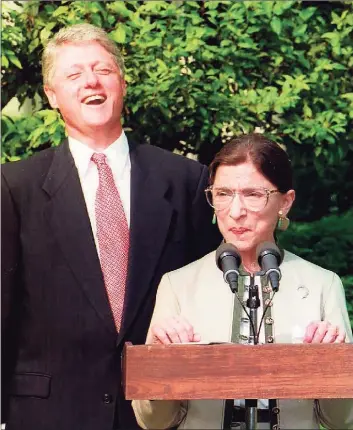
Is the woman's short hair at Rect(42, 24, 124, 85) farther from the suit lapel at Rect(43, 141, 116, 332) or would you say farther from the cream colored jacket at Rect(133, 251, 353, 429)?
the cream colored jacket at Rect(133, 251, 353, 429)

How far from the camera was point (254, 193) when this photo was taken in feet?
13.3

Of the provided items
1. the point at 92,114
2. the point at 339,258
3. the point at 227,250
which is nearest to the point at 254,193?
the point at 227,250

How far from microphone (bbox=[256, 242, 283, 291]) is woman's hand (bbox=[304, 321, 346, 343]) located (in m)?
0.20

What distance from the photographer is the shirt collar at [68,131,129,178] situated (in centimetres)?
438

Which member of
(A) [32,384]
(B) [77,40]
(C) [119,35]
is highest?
(C) [119,35]

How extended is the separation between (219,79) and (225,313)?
1.72m

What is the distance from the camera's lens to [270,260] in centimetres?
376

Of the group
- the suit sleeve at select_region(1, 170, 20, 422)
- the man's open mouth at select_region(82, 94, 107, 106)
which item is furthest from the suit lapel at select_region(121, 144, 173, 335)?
the suit sleeve at select_region(1, 170, 20, 422)

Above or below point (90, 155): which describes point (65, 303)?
below

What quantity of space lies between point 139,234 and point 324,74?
1701 millimetres

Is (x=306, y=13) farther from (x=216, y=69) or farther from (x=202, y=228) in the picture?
(x=202, y=228)

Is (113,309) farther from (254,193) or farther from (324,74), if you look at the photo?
(324,74)

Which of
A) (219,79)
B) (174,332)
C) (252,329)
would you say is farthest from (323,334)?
(219,79)

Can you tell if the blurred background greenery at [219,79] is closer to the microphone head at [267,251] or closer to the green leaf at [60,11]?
the green leaf at [60,11]
